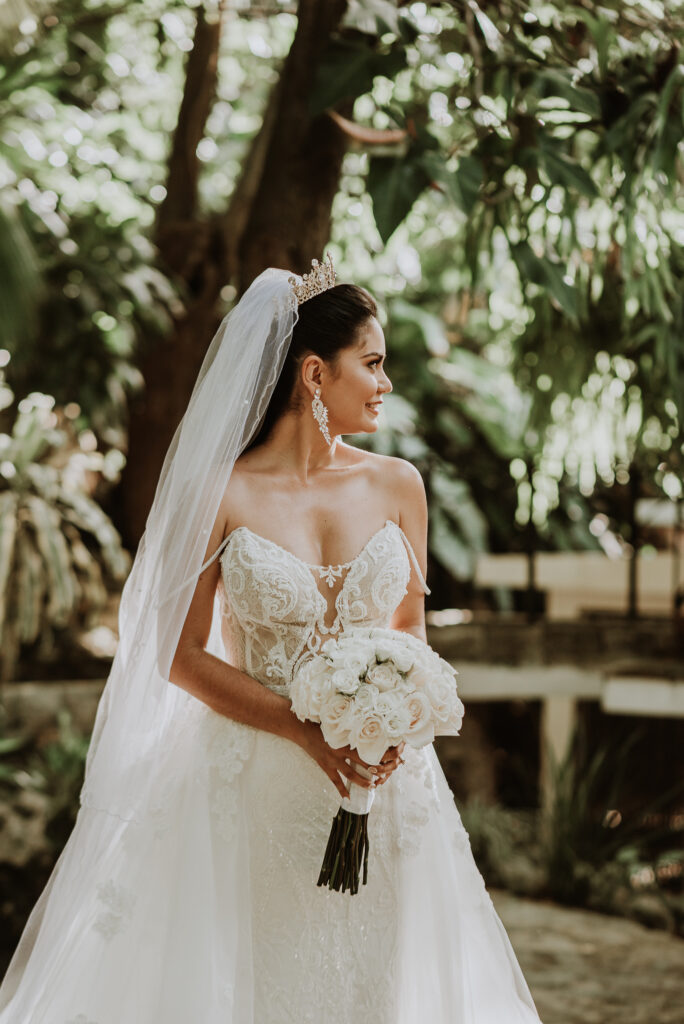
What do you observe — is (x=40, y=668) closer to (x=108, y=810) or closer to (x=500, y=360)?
(x=108, y=810)

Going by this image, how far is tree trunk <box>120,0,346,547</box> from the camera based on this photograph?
4.78 meters

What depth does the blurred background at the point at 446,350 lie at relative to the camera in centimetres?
351

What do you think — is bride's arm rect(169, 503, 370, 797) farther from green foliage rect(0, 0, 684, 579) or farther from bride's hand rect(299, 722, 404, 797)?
green foliage rect(0, 0, 684, 579)

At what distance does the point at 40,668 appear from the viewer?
23.2 ft

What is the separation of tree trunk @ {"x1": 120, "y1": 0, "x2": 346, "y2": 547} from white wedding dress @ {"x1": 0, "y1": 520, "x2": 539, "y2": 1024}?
2.46 metres

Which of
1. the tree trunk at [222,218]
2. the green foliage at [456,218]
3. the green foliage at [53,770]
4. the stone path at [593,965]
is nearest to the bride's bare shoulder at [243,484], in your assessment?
the green foliage at [456,218]

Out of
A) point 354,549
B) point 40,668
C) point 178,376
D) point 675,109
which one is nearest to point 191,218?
point 178,376

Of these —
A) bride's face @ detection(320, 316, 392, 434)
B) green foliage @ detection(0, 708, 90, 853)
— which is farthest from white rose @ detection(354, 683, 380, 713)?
green foliage @ detection(0, 708, 90, 853)

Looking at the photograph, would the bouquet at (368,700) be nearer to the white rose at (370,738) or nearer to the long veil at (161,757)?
the white rose at (370,738)

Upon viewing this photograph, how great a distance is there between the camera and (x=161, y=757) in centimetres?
271

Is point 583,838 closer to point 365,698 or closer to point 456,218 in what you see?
point 456,218

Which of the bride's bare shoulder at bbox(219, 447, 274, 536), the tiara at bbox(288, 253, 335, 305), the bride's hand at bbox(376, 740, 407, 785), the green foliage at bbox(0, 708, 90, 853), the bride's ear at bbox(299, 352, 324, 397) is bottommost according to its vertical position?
the green foliage at bbox(0, 708, 90, 853)

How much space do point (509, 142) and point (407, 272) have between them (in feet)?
20.7

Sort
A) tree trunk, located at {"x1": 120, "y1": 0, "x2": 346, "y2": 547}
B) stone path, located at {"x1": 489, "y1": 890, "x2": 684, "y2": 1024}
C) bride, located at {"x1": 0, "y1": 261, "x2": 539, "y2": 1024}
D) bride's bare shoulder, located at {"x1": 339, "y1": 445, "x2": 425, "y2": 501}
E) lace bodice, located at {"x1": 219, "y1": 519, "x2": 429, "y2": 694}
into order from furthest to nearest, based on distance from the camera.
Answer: tree trunk, located at {"x1": 120, "y1": 0, "x2": 346, "y2": 547}
stone path, located at {"x1": 489, "y1": 890, "x2": 684, "y2": 1024}
bride's bare shoulder, located at {"x1": 339, "y1": 445, "x2": 425, "y2": 501}
lace bodice, located at {"x1": 219, "y1": 519, "x2": 429, "y2": 694}
bride, located at {"x1": 0, "y1": 261, "x2": 539, "y2": 1024}
